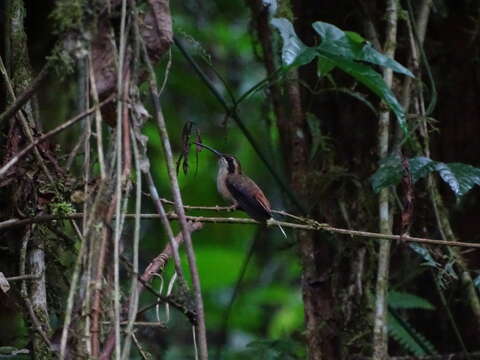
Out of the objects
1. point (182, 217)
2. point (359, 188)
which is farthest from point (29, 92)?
point (359, 188)

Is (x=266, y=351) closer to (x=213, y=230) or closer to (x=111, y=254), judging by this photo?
→ (x=111, y=254)

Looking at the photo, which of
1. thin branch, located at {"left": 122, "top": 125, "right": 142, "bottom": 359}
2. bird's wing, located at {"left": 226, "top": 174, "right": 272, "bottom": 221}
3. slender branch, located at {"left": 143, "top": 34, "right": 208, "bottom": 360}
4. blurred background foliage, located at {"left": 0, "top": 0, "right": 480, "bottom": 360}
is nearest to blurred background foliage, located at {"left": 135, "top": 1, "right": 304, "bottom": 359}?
blurred background foliage, located at {"left": 0, "top": 0, "right": 480, "bottom": 360}

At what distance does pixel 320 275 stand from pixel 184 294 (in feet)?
6.41

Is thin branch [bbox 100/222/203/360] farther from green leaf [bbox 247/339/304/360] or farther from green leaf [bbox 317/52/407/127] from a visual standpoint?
green leaf [bbox 247/339/304/360]

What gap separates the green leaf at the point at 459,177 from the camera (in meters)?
3.07

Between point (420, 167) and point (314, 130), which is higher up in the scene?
point (314, 130)

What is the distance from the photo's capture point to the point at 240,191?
390 centimetres

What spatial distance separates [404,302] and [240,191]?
96 cm

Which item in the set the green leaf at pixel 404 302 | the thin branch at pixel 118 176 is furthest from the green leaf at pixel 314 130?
the thin branch at pixel 118 176

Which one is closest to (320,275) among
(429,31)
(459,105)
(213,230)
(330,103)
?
(330,103)

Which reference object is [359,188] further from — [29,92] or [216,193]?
[216,193]

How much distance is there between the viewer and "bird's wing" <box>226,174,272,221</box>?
11.8ft

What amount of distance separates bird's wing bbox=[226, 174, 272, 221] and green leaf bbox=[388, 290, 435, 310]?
2.44ft

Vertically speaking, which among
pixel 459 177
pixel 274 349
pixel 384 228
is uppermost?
pixel 459 177
